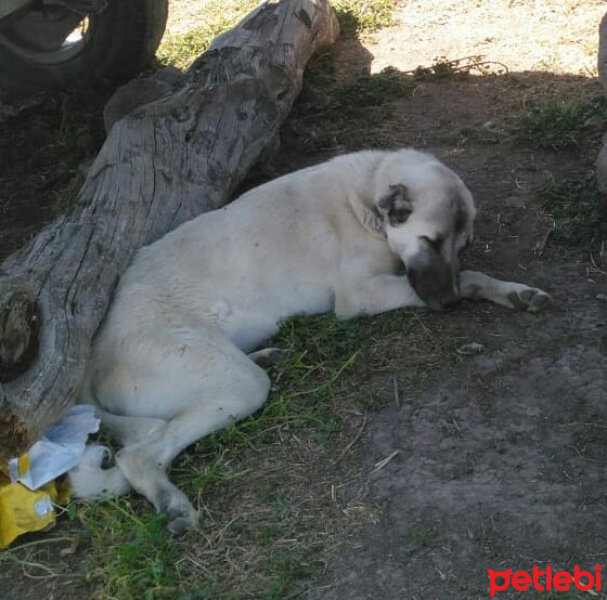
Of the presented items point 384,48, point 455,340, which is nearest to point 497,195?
point 455,340

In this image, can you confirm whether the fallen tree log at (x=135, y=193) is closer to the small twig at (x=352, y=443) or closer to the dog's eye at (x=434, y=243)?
the small twig at (x=352, y=443)

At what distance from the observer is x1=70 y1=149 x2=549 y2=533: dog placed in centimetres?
470

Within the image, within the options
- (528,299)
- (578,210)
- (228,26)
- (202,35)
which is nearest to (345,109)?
(228,26)

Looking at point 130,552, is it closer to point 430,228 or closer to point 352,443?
point 352,443

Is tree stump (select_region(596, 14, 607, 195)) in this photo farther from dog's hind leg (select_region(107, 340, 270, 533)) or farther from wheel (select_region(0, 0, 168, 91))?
wheel (select_region(0, 0, 168, 91))

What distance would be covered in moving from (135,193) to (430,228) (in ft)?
6.44

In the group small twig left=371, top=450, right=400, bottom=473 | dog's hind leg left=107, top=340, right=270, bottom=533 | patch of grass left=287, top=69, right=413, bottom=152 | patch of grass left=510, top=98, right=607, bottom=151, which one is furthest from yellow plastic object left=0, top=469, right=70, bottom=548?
patch of grass left=510, top=98, right=607, bottom=151

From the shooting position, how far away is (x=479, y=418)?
448cm

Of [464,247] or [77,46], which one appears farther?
[77,46]

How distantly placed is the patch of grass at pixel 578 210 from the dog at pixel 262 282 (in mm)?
832

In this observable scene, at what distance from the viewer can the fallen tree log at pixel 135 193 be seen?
4.36m

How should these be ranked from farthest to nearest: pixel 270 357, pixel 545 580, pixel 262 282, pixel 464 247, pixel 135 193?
pixel 135 193, pixel 464 247, pixel 262 282, pixel 270 357, pixel 545 580

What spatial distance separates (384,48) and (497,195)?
3355 millimetres

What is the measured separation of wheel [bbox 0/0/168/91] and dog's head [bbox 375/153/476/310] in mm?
4252
